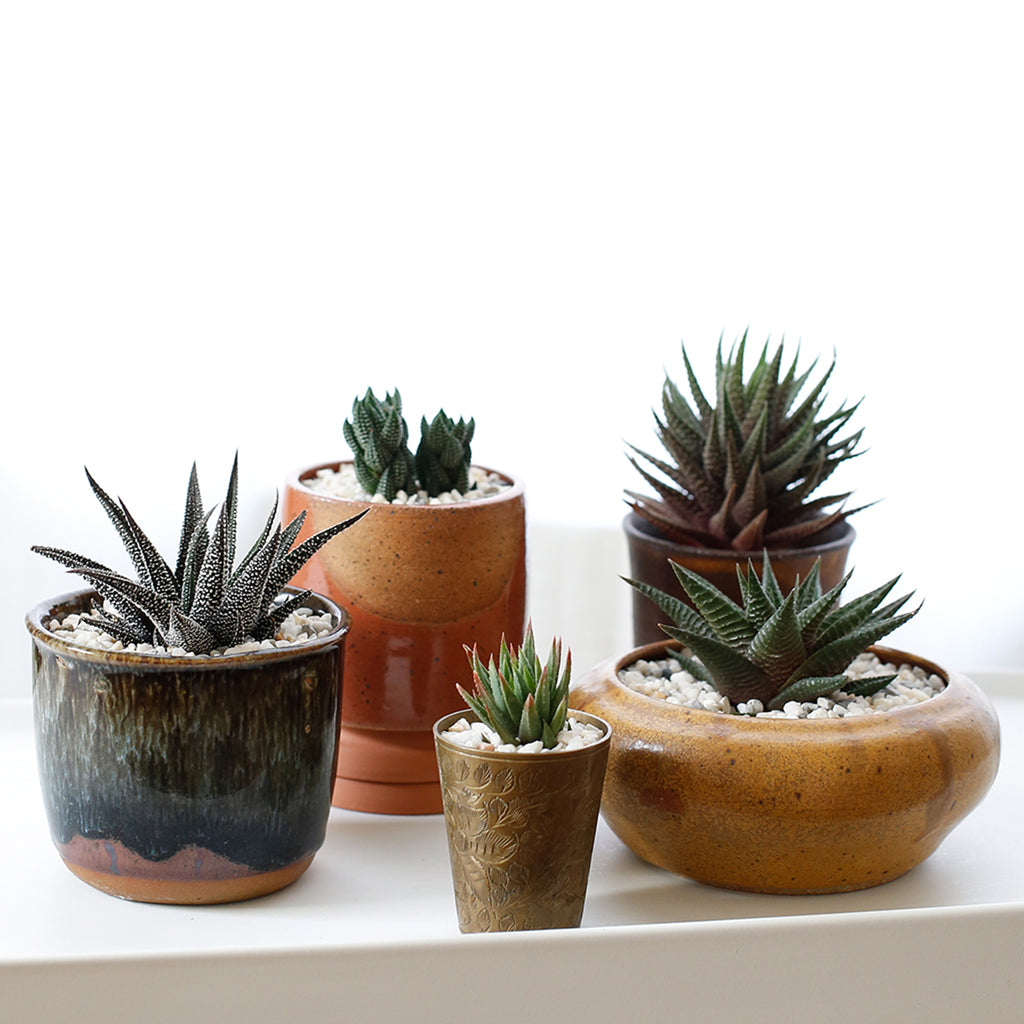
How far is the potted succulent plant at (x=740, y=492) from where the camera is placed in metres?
1.25

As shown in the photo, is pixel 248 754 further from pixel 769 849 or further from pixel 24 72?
pixel 24 72

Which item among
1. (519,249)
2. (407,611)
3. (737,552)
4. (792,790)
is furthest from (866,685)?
(519,249)

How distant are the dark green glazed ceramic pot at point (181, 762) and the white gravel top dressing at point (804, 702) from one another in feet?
0.87

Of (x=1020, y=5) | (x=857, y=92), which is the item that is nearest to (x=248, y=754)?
(x=857, y=92)

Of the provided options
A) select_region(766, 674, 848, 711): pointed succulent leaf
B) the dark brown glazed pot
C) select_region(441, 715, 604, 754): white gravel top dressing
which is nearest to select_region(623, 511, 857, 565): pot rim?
the dark brown glazed pot

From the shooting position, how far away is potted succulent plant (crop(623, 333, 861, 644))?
1.25 metres

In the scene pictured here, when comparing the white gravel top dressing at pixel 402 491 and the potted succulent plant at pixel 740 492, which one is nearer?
the white gravel top dressing at pixel 402 491

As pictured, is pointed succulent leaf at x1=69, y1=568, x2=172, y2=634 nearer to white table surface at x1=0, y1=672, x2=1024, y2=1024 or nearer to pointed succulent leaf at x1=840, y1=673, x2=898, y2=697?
white table surface at x1=0, y1=672, x2=1024, y2=1024

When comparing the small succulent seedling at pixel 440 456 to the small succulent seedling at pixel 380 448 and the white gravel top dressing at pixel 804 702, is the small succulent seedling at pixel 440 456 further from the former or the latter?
the white gravel top dressing at pixel 804 702

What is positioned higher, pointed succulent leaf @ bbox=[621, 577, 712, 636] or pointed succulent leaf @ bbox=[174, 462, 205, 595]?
pointed succulent leaf @ bbox=[174, 462, 205, 595]

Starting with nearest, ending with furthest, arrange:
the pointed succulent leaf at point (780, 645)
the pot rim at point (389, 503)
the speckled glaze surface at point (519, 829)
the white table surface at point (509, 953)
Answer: the white table surface at point (509, 953)
the speckled glaze surface at point (519, 829)
the pointed succulent leaf at point (780, 645)
the pot rim at point (389, 503)

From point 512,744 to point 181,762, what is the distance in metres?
0.22

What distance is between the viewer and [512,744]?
2.87ft

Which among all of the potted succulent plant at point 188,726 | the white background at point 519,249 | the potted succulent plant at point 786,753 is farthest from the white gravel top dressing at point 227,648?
the white background at point 519,249
